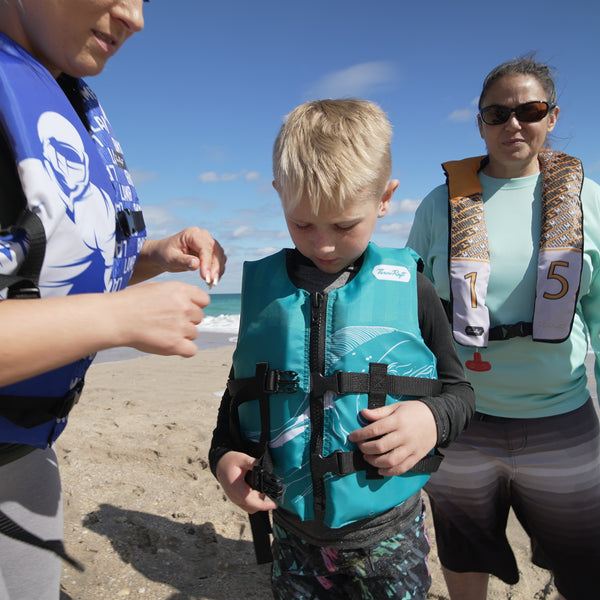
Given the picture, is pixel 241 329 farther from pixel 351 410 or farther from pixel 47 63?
pixel 47 63

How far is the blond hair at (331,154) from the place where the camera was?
5.51 feet

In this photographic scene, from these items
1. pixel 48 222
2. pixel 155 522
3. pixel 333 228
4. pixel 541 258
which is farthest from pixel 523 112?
pixel 155 522

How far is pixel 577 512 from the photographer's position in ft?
7.46

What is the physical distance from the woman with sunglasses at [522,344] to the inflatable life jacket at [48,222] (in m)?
1.68

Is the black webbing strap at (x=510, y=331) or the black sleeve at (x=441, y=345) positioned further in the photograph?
the black webbing strap at (x=510, y=331)

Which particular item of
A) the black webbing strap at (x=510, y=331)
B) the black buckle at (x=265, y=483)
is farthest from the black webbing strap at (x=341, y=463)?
the black webbing strap at (x=510, y=331)

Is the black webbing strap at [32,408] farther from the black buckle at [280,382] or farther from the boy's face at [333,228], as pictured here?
the boy's face at [333,228]

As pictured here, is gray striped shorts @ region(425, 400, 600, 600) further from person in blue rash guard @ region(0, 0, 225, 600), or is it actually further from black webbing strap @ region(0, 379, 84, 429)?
black webbing strap @ region(0, 379, 84, 429)

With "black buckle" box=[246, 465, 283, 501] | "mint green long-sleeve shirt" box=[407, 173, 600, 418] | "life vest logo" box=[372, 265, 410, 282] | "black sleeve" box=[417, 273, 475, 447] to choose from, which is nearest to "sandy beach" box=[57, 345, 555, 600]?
"mint green long-sleeve shirt" box=[407, 173, 600, 418]

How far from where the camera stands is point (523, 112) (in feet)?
8.29

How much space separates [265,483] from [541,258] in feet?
5.43

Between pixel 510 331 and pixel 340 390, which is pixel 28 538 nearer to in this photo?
pixel 340 390

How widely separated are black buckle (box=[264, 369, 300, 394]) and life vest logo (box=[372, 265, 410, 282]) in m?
0.49

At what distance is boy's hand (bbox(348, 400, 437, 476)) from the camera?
1.63m
